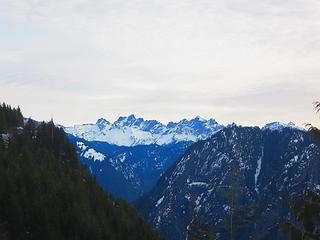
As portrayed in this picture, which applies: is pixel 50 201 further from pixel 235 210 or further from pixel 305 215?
pixel 305 215

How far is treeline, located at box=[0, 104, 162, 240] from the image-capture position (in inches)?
4902

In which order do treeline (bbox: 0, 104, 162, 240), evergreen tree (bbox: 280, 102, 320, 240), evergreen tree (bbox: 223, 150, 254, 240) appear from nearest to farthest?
evergreen tree (bbox: 280, 102, 320, 240) → evergreen tree (bbox: 223, 150, 254, 240) → treeline (bbox: 0, 104, 162, 240)

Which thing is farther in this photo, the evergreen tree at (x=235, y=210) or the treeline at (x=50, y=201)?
the treeline at (x=50, y=201)

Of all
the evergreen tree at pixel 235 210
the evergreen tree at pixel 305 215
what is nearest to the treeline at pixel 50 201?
the evergreen tree at pixel 235 210

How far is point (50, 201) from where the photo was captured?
14112 cm

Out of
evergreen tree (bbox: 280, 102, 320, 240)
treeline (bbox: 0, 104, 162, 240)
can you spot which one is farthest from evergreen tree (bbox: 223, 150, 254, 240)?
treeline (bbox: 0, 104, 162, 240)

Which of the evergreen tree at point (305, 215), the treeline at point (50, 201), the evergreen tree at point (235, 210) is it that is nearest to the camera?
the evergreen tree at point (305, 215)

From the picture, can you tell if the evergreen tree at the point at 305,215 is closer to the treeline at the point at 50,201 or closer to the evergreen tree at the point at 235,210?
the evergreen tree at the point at 235,210

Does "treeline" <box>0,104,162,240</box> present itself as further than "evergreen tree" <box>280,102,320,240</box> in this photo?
Yes

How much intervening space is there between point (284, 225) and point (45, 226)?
109601 millimetres

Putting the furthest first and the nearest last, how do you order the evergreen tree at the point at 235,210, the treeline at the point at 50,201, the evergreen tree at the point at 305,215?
the treeline at the point at 50,201, the evergreen tree at the point at 235,210, the evergreen tree at the point at 305,215

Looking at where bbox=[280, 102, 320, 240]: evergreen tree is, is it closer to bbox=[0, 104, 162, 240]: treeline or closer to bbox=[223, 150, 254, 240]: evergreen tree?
bbox=[223, 150, 254, 240]: evergreen tree

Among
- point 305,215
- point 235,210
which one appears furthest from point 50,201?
point 305,215

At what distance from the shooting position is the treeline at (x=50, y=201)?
12450cm
